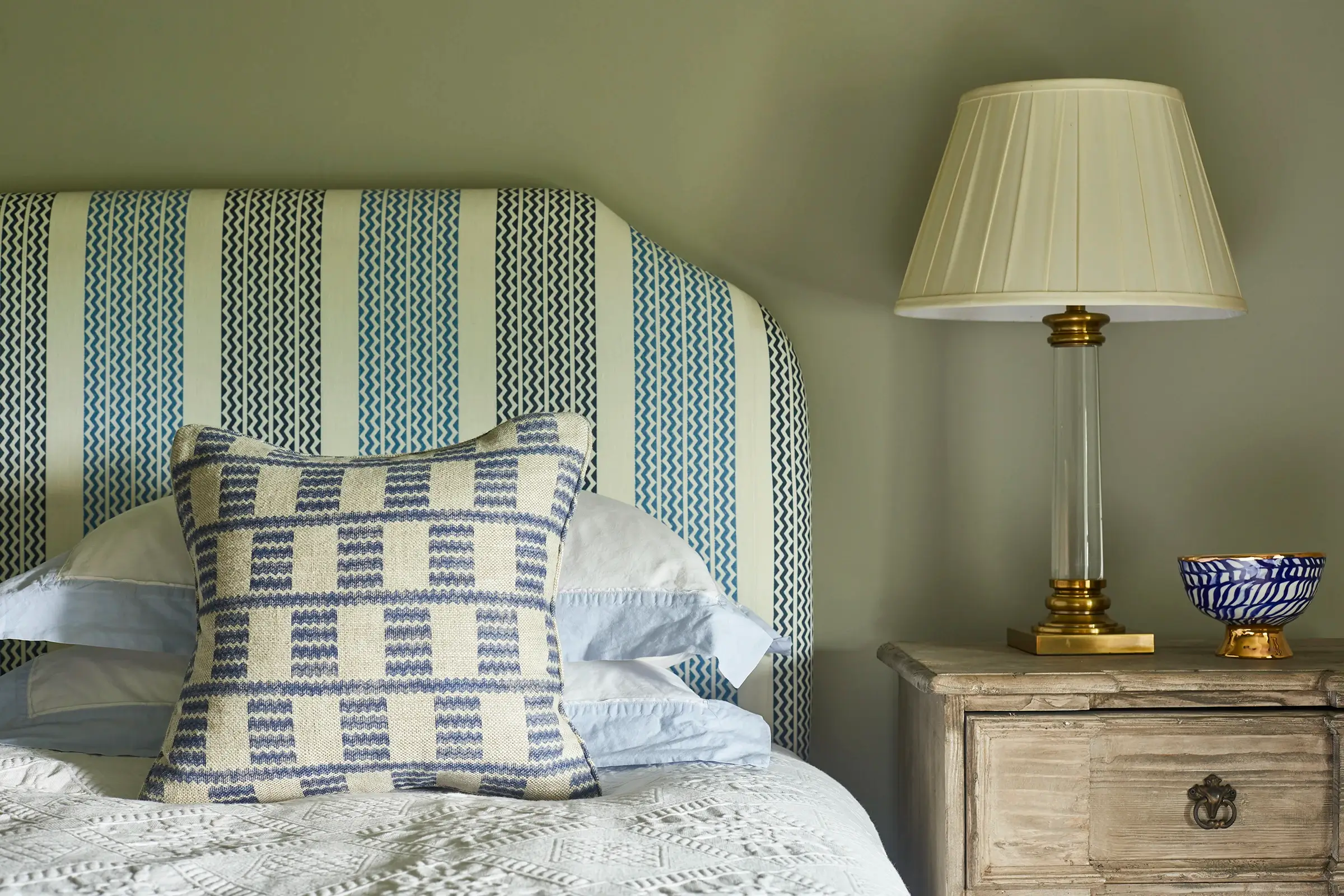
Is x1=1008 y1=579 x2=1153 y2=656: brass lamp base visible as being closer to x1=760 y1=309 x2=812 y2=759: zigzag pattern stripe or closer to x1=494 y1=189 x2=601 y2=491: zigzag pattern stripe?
x1=760 y1=309 x2=812 y2=759: zigzag pattern stripe

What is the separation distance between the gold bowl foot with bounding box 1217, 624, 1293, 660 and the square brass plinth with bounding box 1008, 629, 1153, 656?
3.8 inches

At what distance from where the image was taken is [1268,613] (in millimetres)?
1436

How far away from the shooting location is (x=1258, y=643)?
1.45 m

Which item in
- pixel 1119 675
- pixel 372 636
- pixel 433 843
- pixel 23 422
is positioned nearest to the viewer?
pixel 433 843

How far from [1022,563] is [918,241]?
1.79 feet

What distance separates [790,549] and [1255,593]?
59cm

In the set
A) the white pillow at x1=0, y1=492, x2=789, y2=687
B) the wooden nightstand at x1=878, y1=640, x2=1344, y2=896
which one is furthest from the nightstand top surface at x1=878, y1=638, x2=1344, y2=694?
the white pillow at x1=0, y1=492, x2=789, y2=687

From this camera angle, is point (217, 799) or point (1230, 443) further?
point (1230, 443)

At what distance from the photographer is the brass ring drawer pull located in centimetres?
135

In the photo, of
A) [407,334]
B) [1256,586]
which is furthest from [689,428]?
[1256,586]

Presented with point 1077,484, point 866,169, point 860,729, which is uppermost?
point 866,169

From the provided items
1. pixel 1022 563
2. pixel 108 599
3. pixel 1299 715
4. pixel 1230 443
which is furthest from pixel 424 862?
pixel 1230 443

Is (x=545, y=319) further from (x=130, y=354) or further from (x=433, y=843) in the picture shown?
(x=433, y=843)

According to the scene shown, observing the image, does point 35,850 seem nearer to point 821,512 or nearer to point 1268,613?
point 821,512
